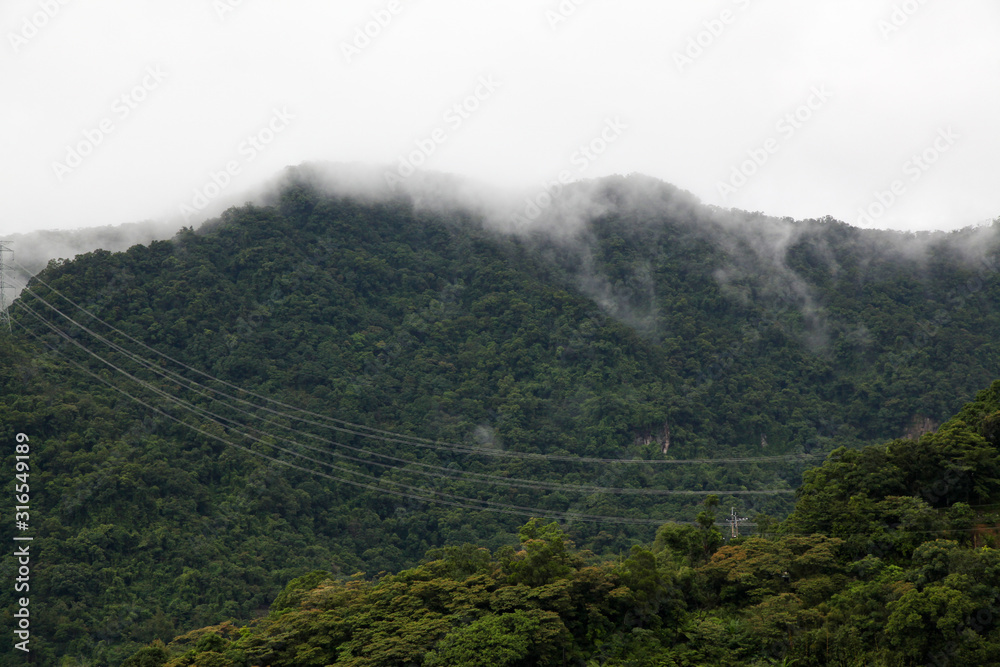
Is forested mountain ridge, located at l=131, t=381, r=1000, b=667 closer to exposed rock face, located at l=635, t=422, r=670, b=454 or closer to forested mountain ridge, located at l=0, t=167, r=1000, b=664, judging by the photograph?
forested mountain ridge, located at l=0, t=167, r=1000, b=664

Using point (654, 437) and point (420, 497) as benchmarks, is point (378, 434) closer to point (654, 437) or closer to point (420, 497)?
point (420, 497)

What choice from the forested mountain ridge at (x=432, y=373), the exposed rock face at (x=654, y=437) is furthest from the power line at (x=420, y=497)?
the exposed rock face at (x=654, y=437)

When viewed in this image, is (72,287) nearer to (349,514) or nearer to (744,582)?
(349,514)

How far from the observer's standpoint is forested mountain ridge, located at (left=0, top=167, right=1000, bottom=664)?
5856 cm

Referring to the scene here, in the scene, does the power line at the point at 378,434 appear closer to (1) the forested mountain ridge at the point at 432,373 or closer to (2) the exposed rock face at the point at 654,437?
(1) the forested mountain ridge at the point at 432,373

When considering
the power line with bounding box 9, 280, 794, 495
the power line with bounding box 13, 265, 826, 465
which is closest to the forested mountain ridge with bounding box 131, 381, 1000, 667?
the power line with bounding box 9, 280, 794, 495

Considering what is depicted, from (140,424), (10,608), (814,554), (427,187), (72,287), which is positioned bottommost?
(10,608)

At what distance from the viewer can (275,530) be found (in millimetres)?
62312

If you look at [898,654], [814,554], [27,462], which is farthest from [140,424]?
[898,654]

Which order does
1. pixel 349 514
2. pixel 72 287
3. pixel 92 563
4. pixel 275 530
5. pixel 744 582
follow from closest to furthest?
pixel 744 582 → pixel 92 563 → pixel 275 530 → pixel 349 514 → pixel 72 287

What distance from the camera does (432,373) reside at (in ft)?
280

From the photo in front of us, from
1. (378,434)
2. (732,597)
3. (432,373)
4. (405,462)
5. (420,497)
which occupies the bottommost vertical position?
(732,597)

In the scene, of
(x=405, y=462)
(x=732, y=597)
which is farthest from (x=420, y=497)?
(x=732, y=597)

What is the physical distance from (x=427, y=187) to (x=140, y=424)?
5373 centimetres
